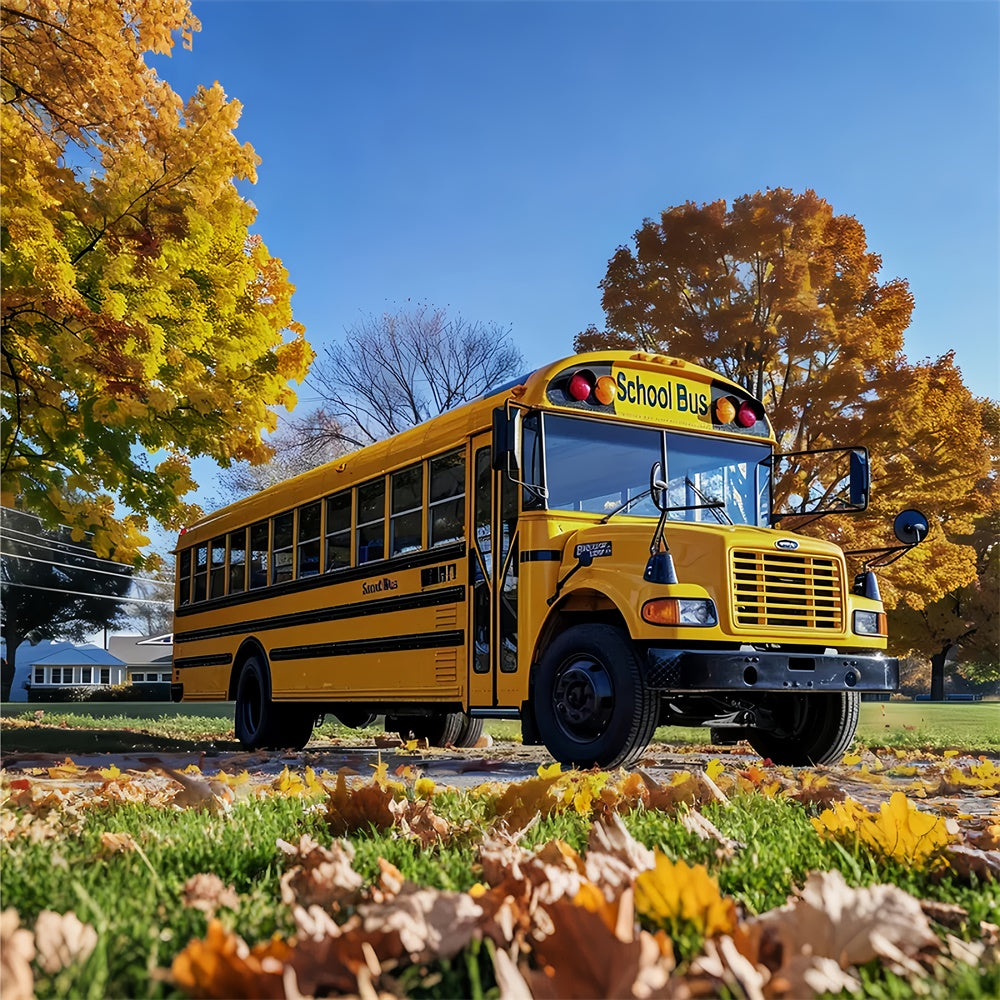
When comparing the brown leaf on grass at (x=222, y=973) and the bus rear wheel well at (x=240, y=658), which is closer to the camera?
the brown leaf on grass at (x=222, y=973)

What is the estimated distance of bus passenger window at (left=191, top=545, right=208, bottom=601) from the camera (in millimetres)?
11625

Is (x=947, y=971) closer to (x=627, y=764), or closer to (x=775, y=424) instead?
(x=627, y=764)

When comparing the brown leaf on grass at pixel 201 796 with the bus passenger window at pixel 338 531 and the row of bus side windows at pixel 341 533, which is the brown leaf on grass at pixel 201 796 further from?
the bus passenger window at pixel 338 531

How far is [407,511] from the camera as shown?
7.86 metres

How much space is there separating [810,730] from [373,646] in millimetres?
3261

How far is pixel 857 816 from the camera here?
260 centimetres

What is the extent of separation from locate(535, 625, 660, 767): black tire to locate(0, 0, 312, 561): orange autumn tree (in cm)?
404

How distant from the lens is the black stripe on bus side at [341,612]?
24.1ft

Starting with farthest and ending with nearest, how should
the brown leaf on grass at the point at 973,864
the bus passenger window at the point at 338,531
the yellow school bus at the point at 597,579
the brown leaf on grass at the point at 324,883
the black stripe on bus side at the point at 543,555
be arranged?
the bus passenger window at the point at 338,531, the black stripe on bus side at the point at 543,555, the yellow school bus at the point at 597,579, the brown leaf on grass at the point at 973,864, the brown leaf on grass at the point at 324,883

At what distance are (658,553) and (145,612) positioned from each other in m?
58.0

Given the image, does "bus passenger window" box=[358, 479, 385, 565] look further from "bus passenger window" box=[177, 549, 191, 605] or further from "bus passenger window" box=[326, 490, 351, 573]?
"bus passenger window" box=[177, 549, 191, 605]

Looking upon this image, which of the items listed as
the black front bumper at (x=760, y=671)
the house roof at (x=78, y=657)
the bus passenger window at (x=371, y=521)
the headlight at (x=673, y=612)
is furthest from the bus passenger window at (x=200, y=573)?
the house roof at (x=78, y=657)

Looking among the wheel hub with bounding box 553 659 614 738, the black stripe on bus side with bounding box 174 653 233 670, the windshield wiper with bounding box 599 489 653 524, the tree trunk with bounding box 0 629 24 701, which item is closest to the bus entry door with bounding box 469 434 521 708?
the wheel hub with bounding box 553 659 614 738

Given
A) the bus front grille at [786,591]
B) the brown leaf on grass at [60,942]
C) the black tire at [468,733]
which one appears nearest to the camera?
the brown leaf on grass at [60,942]
